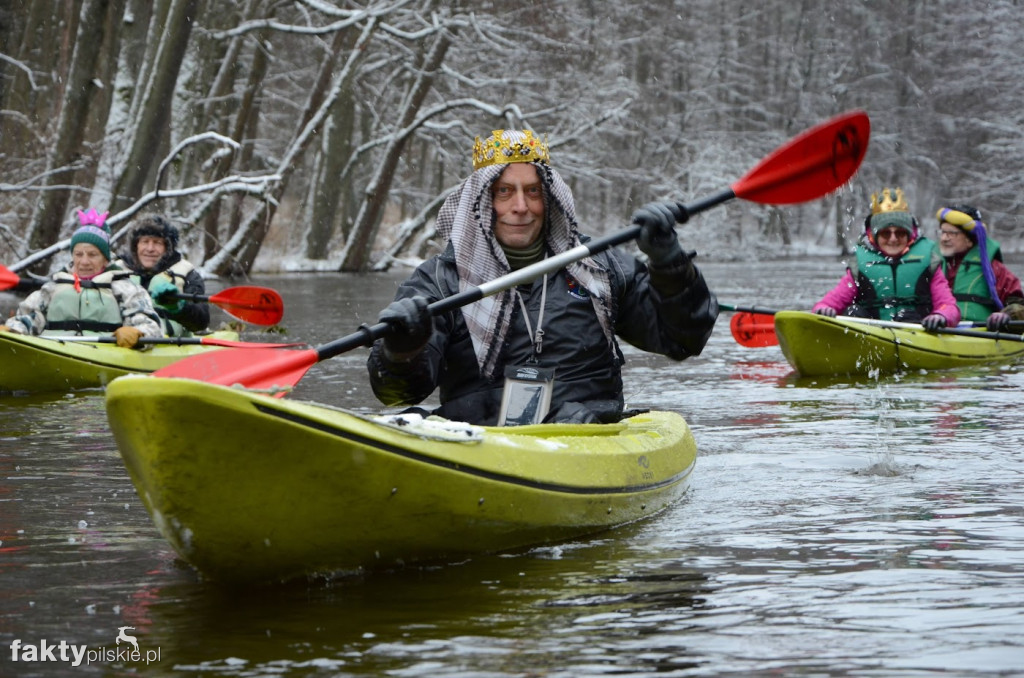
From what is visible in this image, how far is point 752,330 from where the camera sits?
11.8 meters

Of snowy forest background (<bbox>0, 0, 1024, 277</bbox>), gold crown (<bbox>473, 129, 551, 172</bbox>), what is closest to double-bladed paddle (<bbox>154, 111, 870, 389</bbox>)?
gold crown (<bbox>473, 129, 551, 172</bbox>)

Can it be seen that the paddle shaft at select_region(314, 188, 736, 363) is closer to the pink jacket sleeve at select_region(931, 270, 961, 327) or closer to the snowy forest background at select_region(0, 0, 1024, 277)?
the pink jacket sleeve at select_region(931, 270, 961, 327)

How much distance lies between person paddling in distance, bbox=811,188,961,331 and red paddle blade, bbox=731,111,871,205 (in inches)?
198

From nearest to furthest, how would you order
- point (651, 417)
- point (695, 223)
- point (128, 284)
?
point (651, 417)
point (128, 284)
point (695, 223)

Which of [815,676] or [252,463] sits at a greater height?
[252,463]

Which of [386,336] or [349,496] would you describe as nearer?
[349,496]

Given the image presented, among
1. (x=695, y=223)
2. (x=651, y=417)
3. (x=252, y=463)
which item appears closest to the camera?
(x=252, y=463)

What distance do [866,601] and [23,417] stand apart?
6.01 meters

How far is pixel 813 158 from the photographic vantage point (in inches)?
225

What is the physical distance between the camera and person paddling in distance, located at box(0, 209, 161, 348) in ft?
32.8

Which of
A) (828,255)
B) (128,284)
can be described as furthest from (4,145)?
(828,255)

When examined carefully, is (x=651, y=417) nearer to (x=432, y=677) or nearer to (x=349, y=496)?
(x=349, y=496)

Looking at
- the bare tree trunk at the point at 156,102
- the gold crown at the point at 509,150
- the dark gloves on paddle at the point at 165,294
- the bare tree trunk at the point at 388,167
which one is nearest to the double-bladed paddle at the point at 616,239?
the gold crown at the point at 509,150

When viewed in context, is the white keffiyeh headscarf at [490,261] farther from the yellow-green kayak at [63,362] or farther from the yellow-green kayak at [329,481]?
the yellow-green kayak at [63,362]
